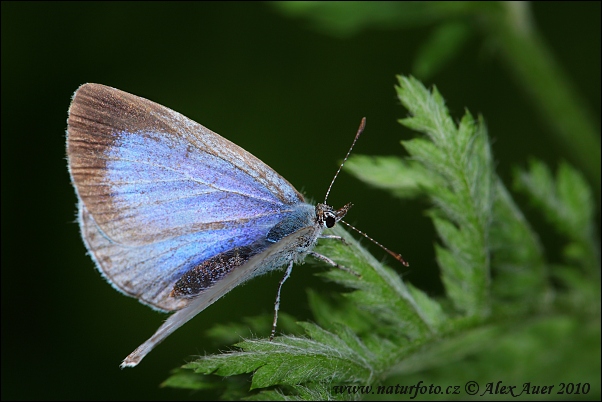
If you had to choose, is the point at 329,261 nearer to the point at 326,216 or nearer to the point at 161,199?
the point at 326,216

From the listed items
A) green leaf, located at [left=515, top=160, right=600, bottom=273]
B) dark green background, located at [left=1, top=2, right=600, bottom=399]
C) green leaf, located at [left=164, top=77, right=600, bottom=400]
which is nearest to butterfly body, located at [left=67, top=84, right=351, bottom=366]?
green leaf, located at [left=164, top=77, right=600, bottom=400]

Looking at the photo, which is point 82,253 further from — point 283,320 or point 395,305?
point 395,305

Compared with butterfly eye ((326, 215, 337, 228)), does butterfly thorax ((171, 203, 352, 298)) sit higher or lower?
lower

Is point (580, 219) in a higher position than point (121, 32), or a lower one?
lower

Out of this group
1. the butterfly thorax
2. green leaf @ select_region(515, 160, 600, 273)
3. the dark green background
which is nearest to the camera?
the butterfly thorax

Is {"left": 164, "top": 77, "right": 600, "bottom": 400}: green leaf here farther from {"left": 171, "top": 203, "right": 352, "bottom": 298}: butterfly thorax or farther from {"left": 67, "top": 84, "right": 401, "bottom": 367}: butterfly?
{"left": 67, "top": 84, "right": 401, "bottom": 367}: butterfly

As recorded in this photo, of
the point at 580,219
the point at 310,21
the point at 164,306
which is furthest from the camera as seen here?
the point at 310,21

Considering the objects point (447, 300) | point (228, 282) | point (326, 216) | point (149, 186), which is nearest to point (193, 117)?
point (149, 186)

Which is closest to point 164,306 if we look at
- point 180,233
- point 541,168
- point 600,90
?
point 180,233

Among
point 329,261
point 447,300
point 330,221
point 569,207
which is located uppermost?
point 569,207
